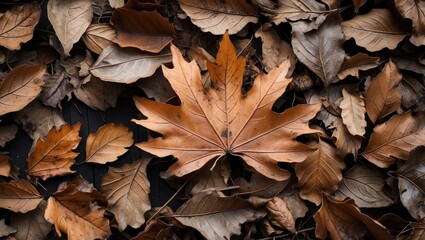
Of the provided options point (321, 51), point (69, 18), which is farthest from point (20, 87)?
point (321, 51)

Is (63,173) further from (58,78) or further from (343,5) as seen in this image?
(343,5)

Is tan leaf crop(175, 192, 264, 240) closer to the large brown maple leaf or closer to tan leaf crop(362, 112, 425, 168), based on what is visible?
the large brown maple leaf

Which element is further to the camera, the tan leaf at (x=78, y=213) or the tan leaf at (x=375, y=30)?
the tan leaf at (x=375, y=30)

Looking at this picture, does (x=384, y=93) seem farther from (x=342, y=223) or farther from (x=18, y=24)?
(x=18, y=24)

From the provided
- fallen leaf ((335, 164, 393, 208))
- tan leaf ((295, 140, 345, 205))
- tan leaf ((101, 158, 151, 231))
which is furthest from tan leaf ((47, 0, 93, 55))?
fallen leaf ((335, 164, 393, 208))

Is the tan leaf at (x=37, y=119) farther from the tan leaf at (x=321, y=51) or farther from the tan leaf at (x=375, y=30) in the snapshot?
the tan leaf at (x=375, y=30)

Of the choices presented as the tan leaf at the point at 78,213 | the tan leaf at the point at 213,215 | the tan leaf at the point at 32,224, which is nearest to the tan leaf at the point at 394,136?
the tan leaf at the point at 213,215
